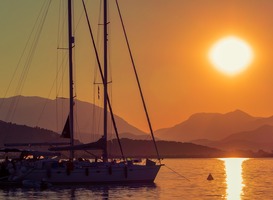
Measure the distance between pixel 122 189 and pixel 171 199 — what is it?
8.76 m

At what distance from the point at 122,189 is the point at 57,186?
7355mm

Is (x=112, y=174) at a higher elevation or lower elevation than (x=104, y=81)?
lower

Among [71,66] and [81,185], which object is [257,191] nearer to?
[81,185]

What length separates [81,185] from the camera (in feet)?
247

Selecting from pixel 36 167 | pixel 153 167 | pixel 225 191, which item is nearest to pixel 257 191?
pixel 225 191

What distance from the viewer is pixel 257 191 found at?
77.9 m

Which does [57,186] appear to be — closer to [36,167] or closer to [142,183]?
[36,167]

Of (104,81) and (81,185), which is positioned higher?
(104,81)

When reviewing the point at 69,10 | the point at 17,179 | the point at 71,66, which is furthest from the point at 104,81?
the point at 17,179

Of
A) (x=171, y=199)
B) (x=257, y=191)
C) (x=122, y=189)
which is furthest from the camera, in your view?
(x=257, y=191)

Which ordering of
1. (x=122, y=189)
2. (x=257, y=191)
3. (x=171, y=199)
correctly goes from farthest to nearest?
(x=257, y=191), (x=122, y=189), (x=171, y=199)

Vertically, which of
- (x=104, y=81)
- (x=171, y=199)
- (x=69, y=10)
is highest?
(x=69, y=10)

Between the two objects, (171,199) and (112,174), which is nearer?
(171,199)

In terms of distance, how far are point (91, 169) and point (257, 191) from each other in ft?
61.6
